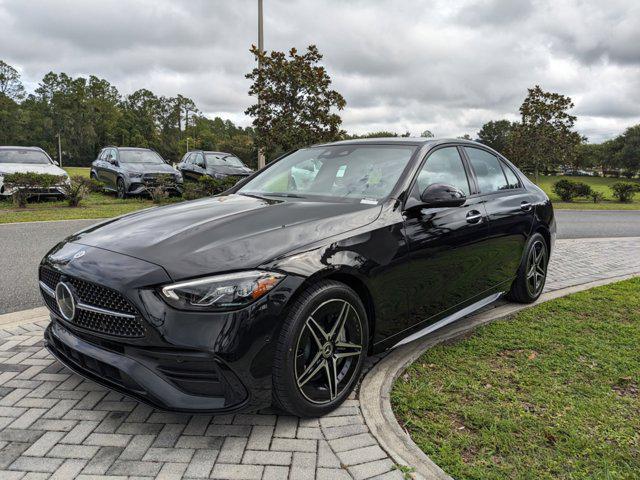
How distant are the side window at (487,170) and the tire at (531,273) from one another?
28.6 inches

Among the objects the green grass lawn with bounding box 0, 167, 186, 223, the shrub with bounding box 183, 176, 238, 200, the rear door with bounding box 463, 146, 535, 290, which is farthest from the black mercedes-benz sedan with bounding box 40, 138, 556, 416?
the shrub with bounding box 183, 176, 238, 200

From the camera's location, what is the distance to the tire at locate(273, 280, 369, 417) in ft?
8.11

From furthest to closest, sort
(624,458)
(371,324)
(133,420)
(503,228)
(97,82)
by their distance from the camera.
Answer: (97,82)
(503,228)
(371,324)
(133,420)
(624,458)

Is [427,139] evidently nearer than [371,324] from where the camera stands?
No

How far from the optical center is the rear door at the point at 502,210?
4175 mm

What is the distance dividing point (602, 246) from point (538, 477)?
307 inches

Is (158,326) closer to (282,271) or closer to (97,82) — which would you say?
(282,271)

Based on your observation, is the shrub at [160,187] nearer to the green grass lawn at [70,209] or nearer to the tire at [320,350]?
the green grass lawn at [70,209]

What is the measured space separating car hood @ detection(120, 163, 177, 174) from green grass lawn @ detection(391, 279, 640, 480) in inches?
495

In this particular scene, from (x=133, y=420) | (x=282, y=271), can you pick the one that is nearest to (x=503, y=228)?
(x=282, y=271)

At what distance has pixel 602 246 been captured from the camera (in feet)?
28.9

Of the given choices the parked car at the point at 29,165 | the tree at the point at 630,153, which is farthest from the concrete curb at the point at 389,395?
the tree at the point at 630,153

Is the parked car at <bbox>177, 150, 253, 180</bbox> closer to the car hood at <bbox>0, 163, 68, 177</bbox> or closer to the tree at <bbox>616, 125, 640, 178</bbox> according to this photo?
the car hood at <bbox>0, 163, 68, 177</bbox>

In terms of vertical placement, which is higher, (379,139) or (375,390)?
(379,139)
